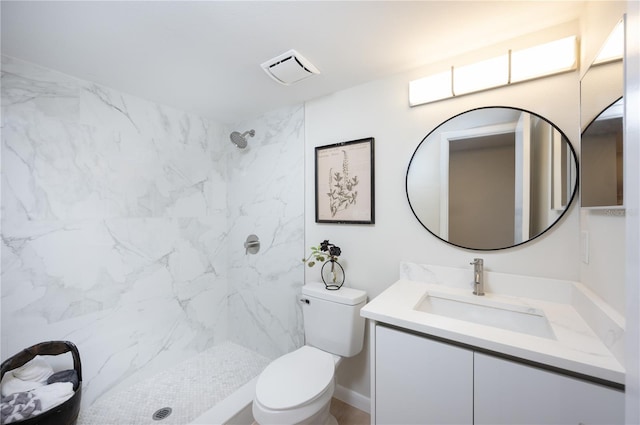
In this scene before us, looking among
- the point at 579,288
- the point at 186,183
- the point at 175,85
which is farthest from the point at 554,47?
the point at 186,183

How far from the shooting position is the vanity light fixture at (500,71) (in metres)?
1.16

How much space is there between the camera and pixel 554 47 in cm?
117

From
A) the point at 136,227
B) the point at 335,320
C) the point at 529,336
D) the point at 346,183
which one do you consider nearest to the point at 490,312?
the point at 529,336

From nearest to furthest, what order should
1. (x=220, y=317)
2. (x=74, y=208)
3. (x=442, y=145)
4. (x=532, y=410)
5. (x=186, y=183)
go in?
(x=532, y=410)
(x=442, y=145)
(x=74, y=208)
(x=186, y=183)
(x=220, y=317)

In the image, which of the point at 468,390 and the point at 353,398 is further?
the point at 353,398

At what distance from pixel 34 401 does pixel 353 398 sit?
5.78 ft

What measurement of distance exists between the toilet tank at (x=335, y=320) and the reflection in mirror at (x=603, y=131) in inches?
47.4

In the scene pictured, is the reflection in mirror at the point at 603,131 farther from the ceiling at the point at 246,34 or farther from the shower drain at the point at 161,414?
the shower drain at the point at 161,414

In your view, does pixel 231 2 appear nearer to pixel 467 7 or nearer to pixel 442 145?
pixel 467 7

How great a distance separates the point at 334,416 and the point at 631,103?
6.65 feet

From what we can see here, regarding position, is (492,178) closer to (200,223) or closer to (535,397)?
(535,397)

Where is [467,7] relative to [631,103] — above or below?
above

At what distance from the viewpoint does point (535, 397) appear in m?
0.82

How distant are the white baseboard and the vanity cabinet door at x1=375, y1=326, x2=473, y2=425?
2.24 feet
